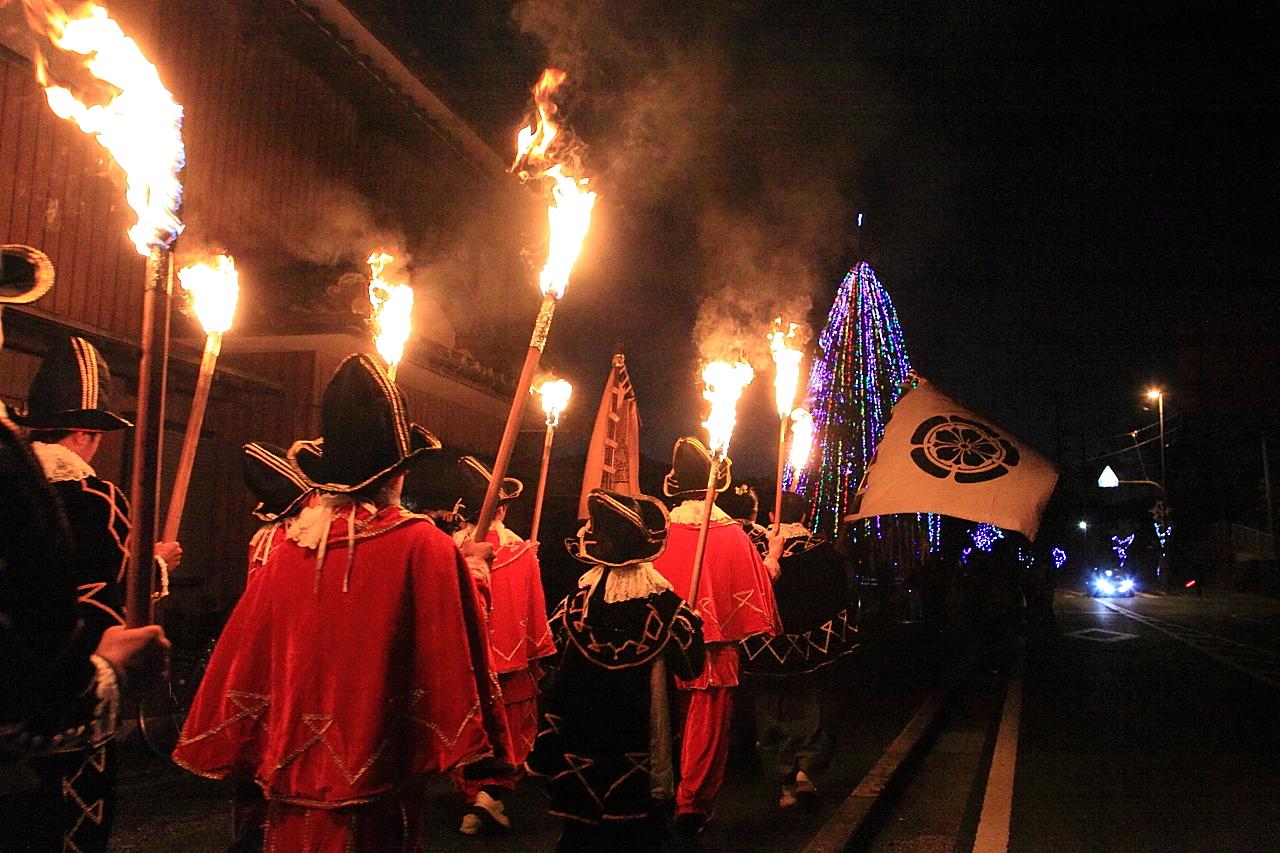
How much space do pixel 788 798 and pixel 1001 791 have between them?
1930mm

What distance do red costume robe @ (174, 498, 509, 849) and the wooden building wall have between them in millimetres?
5153

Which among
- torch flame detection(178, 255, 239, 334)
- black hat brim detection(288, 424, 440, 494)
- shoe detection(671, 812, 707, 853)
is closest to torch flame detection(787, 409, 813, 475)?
shoe detection(671, 812, 707, 853)

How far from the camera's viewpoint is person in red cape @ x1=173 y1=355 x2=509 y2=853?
9.59ft

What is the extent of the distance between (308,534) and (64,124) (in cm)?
748

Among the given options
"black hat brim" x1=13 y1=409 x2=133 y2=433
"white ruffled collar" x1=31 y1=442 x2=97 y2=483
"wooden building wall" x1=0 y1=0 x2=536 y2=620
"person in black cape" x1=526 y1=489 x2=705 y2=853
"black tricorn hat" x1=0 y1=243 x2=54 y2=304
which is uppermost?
"wooden building wall" x1=0 y1=0 x2=536 y2=620

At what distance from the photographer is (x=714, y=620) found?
6.07 metres

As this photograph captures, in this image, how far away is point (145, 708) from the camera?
6.35 m

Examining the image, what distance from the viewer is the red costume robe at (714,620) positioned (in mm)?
5523

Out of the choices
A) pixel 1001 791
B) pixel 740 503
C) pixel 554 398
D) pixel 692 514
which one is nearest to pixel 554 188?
pixel 554 398

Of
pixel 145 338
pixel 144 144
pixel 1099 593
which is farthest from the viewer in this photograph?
pixel 1099 593

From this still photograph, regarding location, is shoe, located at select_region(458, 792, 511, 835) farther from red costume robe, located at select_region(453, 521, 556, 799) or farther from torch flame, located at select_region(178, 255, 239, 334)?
torch flame, located at select_region(178, 255, 239, 334)

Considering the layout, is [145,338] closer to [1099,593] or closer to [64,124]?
[64,124]

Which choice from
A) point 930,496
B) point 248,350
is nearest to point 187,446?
point 930,496

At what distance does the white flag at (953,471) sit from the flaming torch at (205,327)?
599 centimetres
